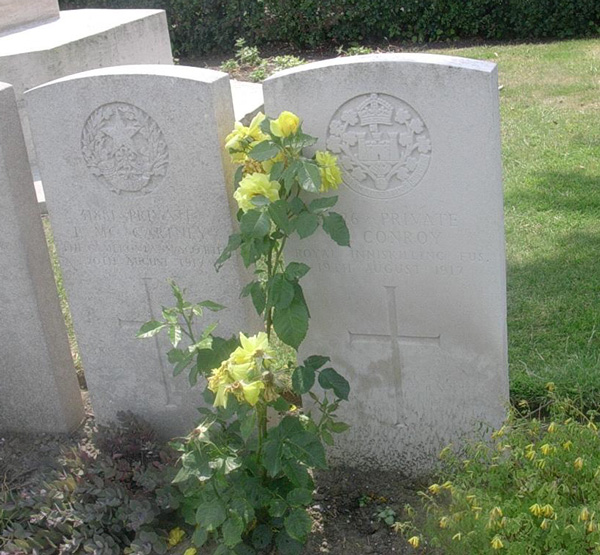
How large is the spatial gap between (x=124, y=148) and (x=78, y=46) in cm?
429

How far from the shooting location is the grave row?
316 centimetres

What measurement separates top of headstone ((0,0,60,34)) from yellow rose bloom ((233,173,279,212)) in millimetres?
5808

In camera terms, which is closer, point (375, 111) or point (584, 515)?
point (584, 515)

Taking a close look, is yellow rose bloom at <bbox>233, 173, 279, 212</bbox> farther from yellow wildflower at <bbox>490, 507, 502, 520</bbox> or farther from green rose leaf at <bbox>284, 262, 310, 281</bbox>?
yellow wildflower at <bbox>490, 507, 502, 520</bbox>

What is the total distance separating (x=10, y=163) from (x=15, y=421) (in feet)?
4.29

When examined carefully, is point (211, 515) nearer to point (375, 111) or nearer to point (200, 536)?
point (200, 536)

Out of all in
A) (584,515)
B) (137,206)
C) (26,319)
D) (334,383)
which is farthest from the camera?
(26,319)

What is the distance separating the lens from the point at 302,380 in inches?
124

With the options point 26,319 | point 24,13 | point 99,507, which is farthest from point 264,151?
point 24,13

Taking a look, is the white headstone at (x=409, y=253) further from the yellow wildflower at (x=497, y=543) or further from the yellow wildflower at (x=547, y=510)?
the yellow wildflower at (x=497, y=543)

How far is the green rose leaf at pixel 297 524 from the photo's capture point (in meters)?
3.07

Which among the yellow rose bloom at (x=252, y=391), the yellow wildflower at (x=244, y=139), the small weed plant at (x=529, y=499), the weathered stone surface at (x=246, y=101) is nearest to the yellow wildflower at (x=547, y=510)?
the small weed plant at (x=529, y=499)

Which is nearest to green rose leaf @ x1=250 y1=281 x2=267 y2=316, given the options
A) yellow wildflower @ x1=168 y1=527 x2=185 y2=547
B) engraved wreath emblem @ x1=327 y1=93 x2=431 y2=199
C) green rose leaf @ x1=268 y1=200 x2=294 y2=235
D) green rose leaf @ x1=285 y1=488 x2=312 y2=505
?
green rose leaf @ x1=268 y1=200 x2=294 y2=235

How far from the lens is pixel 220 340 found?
10.6 feet
